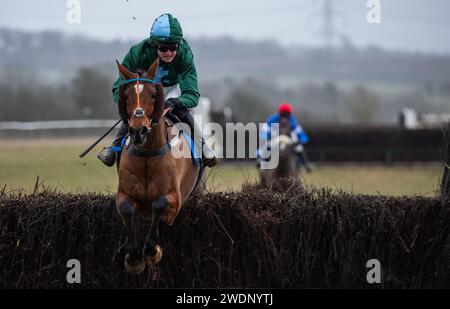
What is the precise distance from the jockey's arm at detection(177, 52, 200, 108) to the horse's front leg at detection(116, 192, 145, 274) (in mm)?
1268

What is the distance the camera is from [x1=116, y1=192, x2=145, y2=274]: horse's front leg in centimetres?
686

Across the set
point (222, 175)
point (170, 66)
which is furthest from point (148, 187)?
point (222, 175)

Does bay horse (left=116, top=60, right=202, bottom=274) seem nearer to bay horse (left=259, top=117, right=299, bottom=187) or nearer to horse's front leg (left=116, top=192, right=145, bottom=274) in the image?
horse's front leg (left=116, top=192, right=145, bottom=274)

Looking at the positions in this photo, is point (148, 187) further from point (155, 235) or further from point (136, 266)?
point (136, 266)

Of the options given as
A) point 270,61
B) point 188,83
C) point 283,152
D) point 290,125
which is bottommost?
point 283,152

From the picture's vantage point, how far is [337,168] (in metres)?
26.8

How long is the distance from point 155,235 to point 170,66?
5.86ft

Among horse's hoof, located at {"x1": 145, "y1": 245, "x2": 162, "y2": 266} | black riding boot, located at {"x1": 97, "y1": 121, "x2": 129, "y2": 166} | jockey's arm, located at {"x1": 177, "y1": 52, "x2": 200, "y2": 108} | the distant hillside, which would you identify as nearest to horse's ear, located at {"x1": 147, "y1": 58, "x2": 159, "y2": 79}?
black riding boot, located at {"x1": 97, "y1": 121, "x2": 129, "y2": 166}

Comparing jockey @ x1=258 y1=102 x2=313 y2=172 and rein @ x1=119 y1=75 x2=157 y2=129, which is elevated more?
rein @ x1=119 y1=75 x2=157 y2=129

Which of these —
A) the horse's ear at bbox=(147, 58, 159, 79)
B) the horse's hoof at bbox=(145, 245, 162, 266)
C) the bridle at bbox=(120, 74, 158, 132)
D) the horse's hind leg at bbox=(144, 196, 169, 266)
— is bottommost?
the horse's hoof at bbox=(145, 245, 162, 266)

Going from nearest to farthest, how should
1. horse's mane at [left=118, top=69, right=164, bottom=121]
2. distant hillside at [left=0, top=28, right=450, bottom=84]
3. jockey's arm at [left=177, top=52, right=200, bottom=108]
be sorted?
horse's mane at [left=118, top=69, right=164, bottom=121]
jockey's arm at [left=177, top=52, right=200, bottom=108]
distant hillside at [left=0, top=28, right=450, bottom=84]

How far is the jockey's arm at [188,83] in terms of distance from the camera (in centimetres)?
769

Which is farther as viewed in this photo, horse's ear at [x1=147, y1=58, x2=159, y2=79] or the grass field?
the grass field

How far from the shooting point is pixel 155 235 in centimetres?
706
